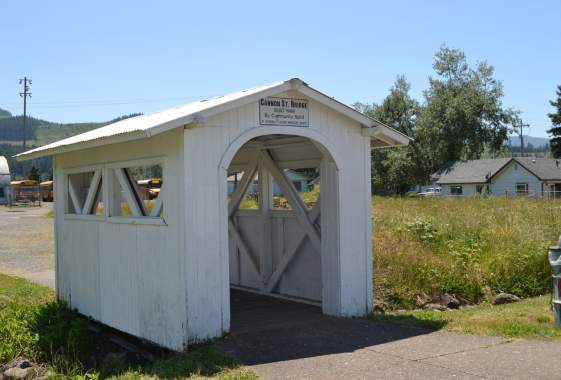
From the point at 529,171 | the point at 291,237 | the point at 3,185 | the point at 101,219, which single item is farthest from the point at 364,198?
the point at 3,185

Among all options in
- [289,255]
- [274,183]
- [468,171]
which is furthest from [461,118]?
[289,255]

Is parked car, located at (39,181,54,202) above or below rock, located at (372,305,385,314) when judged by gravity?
above

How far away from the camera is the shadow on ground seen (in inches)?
302

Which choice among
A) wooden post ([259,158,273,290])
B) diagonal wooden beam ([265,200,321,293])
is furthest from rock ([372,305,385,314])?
wooden post ([259,158,273,290])

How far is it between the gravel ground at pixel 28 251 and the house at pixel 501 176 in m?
38.5

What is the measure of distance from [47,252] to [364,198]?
14.7 meters

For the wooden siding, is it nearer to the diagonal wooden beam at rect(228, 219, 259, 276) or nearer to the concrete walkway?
the concrete walkway

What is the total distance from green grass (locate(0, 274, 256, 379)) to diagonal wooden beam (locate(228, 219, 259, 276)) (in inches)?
125

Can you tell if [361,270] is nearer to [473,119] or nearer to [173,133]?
[173,133]

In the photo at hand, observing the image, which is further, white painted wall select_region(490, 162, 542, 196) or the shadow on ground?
white painted wall select_region(490, 162, 542, 196)

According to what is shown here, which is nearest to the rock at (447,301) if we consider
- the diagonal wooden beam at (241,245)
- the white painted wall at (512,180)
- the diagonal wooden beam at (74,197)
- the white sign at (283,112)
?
the diagonal wooden beam at (241,245)

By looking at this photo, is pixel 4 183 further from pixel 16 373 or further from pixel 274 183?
pixel 16 373

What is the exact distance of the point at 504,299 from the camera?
11125 millimetres

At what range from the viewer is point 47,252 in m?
21.5
